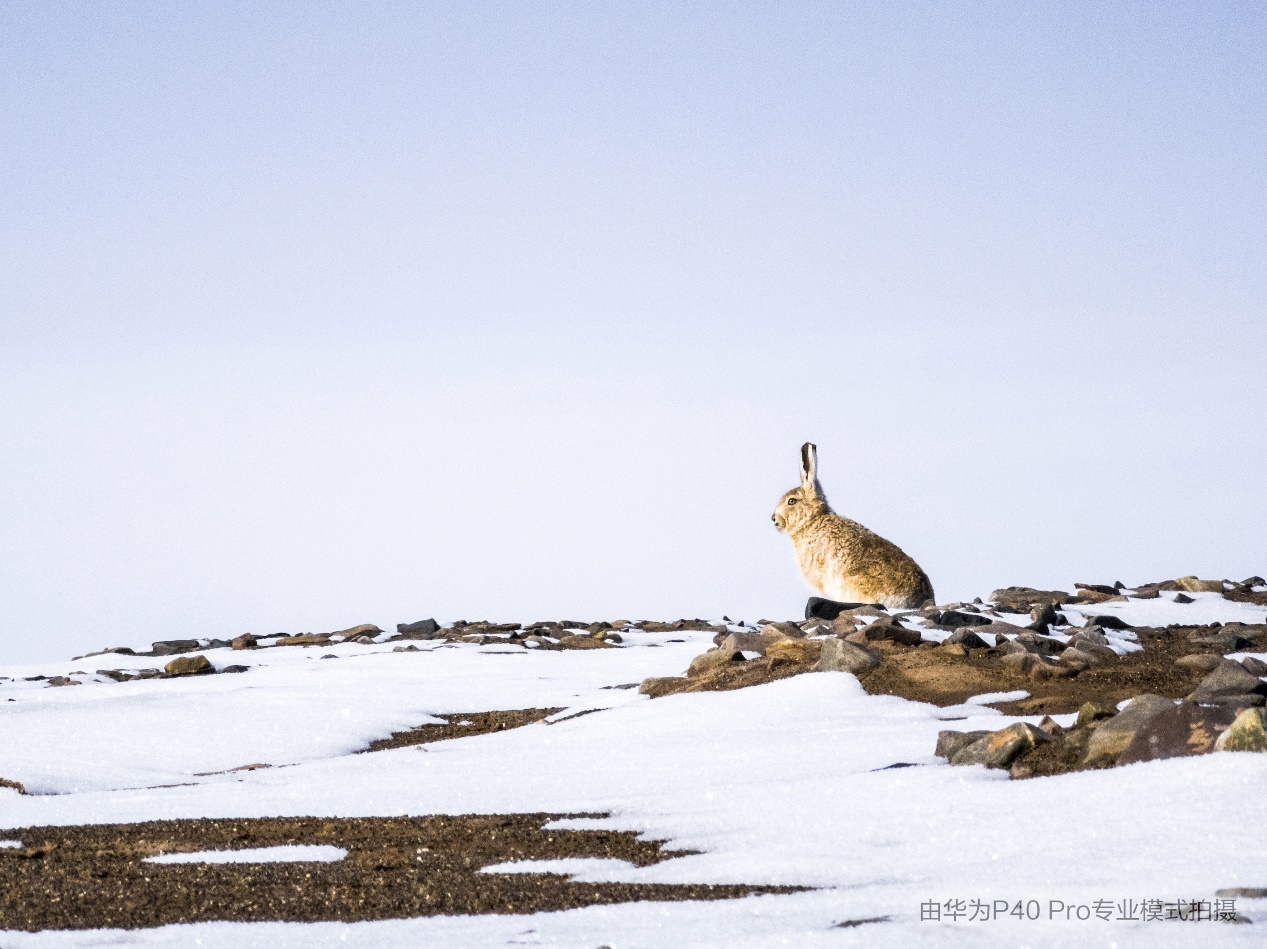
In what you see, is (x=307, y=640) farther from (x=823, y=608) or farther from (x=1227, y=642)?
(x=1227, y=642)

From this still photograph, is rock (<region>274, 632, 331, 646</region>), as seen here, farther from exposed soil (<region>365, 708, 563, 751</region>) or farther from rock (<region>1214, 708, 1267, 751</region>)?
rock (<region>1214, 708, 1267, 751</region>)

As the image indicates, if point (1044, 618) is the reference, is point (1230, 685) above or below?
below

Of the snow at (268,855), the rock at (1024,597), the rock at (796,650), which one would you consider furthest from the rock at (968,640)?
the snow at (268,855)

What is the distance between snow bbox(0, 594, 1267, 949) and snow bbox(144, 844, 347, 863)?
927 millimetres

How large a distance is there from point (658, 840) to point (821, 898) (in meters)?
1.29

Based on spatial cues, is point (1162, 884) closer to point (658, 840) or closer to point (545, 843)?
point (658, 840)

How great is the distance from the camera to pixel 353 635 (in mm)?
15383

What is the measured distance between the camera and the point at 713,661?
32.4ft

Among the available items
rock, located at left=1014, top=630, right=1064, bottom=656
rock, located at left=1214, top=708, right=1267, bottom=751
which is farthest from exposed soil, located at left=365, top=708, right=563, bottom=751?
rock, located at left=1214, top=708, right=1267, bottom=751

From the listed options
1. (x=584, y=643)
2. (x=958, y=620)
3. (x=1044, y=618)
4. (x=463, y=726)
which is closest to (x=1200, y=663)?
(x=1044, y=618)

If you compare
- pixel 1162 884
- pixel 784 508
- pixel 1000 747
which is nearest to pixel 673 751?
pixel 1000 747

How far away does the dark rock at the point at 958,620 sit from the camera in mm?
11423

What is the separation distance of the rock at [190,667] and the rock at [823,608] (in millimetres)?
5623

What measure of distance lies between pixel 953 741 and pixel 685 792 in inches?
48.8
